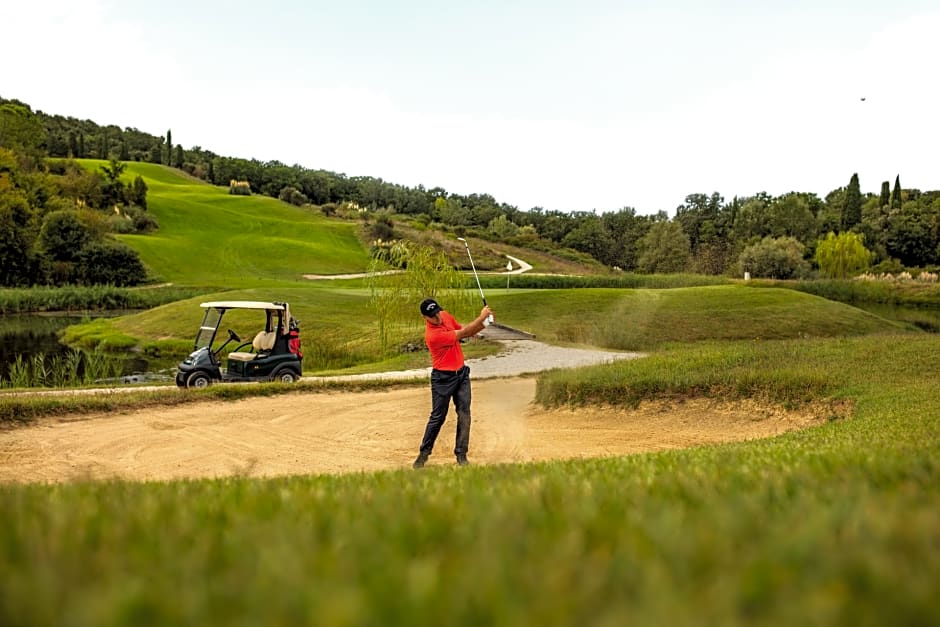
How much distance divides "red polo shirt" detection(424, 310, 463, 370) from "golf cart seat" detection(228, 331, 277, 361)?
472 inches

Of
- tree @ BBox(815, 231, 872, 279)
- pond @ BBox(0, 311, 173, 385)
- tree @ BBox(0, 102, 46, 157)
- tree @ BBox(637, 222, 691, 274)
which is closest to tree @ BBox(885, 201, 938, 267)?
tree @ BBox(815, 231, 872, 279)

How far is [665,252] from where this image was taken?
9794 centimetres

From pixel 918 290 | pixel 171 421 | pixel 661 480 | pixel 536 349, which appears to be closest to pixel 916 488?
pixel 661 480

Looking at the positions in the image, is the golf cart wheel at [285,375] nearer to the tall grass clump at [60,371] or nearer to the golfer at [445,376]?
the tall grass clump at [60,371]

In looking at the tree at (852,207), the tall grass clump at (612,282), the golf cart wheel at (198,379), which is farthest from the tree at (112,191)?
the tree at (852,207)

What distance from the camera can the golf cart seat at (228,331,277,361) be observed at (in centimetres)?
2316

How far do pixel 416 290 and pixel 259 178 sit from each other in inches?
5082

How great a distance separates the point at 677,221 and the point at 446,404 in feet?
373

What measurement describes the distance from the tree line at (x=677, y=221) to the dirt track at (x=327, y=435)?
74.1 m

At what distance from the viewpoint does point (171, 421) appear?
16547mm

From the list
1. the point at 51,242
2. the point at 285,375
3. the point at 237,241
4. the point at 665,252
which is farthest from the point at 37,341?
the point at 665,252

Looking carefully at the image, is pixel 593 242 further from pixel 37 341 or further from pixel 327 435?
pixel 327 435

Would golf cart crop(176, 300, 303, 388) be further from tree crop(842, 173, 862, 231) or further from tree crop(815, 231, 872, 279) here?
tree crop(842, 173, 862, 231)

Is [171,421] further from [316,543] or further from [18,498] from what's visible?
[316,543]
